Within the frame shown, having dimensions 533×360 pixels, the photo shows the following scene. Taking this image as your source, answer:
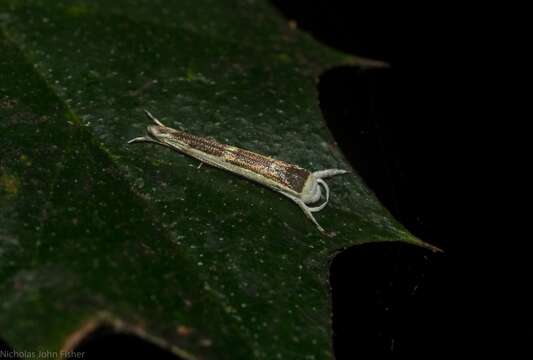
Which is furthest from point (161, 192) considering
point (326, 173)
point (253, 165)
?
point (326, 173)

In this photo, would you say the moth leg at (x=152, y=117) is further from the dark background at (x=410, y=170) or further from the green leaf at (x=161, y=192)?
the dark background at (x=410, y=170)

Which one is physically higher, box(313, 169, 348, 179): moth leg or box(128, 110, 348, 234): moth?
box(313, 169, 348, 179): moth leg

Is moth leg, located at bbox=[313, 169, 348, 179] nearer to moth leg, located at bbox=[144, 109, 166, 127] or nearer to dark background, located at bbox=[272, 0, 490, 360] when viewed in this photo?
dark background, located at bbox=[272, 0, 490, 360]

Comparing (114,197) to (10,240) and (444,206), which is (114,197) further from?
(444,206)

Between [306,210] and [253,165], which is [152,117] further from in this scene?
[306,210]

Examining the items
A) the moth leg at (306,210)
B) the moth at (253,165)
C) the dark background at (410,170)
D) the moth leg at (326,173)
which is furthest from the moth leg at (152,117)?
the dark background at (410,170)

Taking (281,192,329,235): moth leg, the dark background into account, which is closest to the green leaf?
(281,192,329,235): moth leg
